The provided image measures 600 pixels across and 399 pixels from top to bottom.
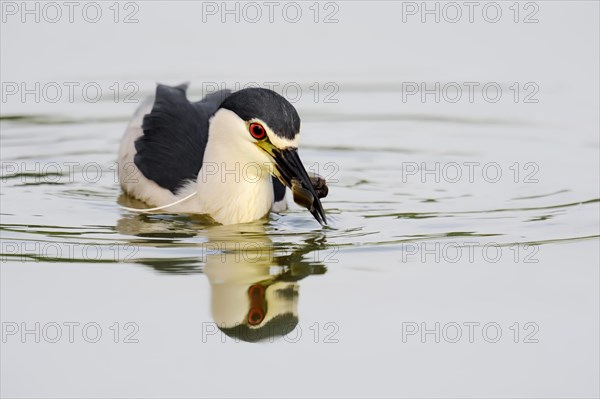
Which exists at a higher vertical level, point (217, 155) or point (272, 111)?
point (272, 111)

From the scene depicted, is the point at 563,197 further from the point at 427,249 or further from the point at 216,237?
the point at 216,237

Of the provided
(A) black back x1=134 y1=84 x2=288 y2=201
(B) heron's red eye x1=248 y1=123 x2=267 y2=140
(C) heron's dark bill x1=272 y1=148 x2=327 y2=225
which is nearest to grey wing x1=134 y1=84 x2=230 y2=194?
(A) black back x1=134 y1=84 x2=288 y2=201

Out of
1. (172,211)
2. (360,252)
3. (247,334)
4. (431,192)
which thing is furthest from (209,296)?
(431,192)

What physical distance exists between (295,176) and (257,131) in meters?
0.49

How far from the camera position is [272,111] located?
37.2 ft

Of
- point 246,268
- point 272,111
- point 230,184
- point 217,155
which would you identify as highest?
point 272,111

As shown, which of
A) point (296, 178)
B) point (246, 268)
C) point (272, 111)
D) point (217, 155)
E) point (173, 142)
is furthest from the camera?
point (173, 142)

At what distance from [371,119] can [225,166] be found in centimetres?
426

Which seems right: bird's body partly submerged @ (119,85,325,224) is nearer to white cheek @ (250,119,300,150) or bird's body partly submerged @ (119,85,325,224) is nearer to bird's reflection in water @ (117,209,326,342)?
white cheek @ (250,119,300,150)

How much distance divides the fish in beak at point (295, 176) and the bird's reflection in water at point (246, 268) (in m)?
0.29

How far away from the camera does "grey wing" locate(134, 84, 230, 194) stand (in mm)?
12812

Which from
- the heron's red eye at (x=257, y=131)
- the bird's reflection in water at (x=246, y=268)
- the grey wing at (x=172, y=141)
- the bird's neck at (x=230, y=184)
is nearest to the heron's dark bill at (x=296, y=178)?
the heron's red eye at (x=257, y=131)

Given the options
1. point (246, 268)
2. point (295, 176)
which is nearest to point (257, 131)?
point (295, 176)

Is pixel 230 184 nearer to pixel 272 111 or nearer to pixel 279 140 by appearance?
pixel 279 140
